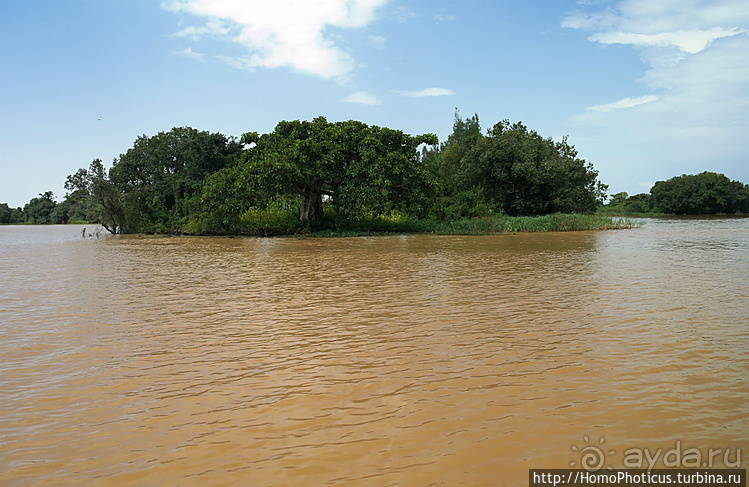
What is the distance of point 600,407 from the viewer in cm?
413

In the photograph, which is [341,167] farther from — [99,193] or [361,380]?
[361,380]

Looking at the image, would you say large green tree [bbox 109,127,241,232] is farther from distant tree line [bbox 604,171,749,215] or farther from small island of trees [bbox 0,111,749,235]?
distant tree line [bbox 604,171,749,215]

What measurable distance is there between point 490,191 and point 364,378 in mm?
39200

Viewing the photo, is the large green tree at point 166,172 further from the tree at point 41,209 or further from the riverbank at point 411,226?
the tree at point 41,209

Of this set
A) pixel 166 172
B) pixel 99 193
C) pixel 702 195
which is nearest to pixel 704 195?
pixel 702 195

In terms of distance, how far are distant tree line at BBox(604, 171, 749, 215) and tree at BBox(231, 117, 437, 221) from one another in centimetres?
5316

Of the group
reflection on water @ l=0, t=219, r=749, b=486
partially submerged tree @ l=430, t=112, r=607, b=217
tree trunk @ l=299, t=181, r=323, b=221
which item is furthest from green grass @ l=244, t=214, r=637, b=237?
reflection on water @ l=0, t=219, r=749, b=486

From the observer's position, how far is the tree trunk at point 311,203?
3169cm

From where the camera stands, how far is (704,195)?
65438 mm

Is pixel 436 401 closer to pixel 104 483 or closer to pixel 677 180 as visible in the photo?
pixel 104 483

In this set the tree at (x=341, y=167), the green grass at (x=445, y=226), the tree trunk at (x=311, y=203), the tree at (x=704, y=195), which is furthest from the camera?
the tree at (x=704, y=195)

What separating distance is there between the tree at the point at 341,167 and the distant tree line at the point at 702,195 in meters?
53.2

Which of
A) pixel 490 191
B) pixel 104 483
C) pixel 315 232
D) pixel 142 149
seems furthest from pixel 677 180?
pixel 104 483

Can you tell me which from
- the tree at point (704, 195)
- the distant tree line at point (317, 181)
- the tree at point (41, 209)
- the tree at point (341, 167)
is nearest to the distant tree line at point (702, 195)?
the tree at point (704, 195)
